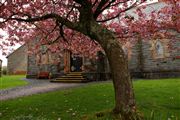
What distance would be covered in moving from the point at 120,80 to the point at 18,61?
45.9 metres

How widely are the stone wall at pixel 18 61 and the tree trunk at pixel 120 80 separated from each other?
1758 inches

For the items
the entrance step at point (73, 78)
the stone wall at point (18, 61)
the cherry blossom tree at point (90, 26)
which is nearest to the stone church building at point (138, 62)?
the entrance step at point (73, 78)

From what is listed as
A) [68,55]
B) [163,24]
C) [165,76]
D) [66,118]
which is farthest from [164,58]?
[66,118]

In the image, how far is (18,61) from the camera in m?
50.8

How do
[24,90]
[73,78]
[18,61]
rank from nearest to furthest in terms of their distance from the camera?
[24,90]
[73,78]
[18,61]

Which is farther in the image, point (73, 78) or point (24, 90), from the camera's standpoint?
point (73, 78)

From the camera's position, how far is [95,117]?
7.48m

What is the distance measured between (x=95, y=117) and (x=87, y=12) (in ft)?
10.7

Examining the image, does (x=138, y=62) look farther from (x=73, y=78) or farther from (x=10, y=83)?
(x=10, y=83)

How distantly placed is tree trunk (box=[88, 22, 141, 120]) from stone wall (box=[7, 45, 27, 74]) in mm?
44658

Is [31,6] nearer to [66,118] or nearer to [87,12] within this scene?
[87,12]

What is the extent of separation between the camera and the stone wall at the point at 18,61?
Result: 50.5 m

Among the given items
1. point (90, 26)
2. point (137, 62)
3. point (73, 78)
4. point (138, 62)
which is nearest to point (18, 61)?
point (73, 78)

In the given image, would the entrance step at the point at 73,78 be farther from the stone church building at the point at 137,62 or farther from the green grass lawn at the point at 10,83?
the green grass lawn at the point at 10,83
